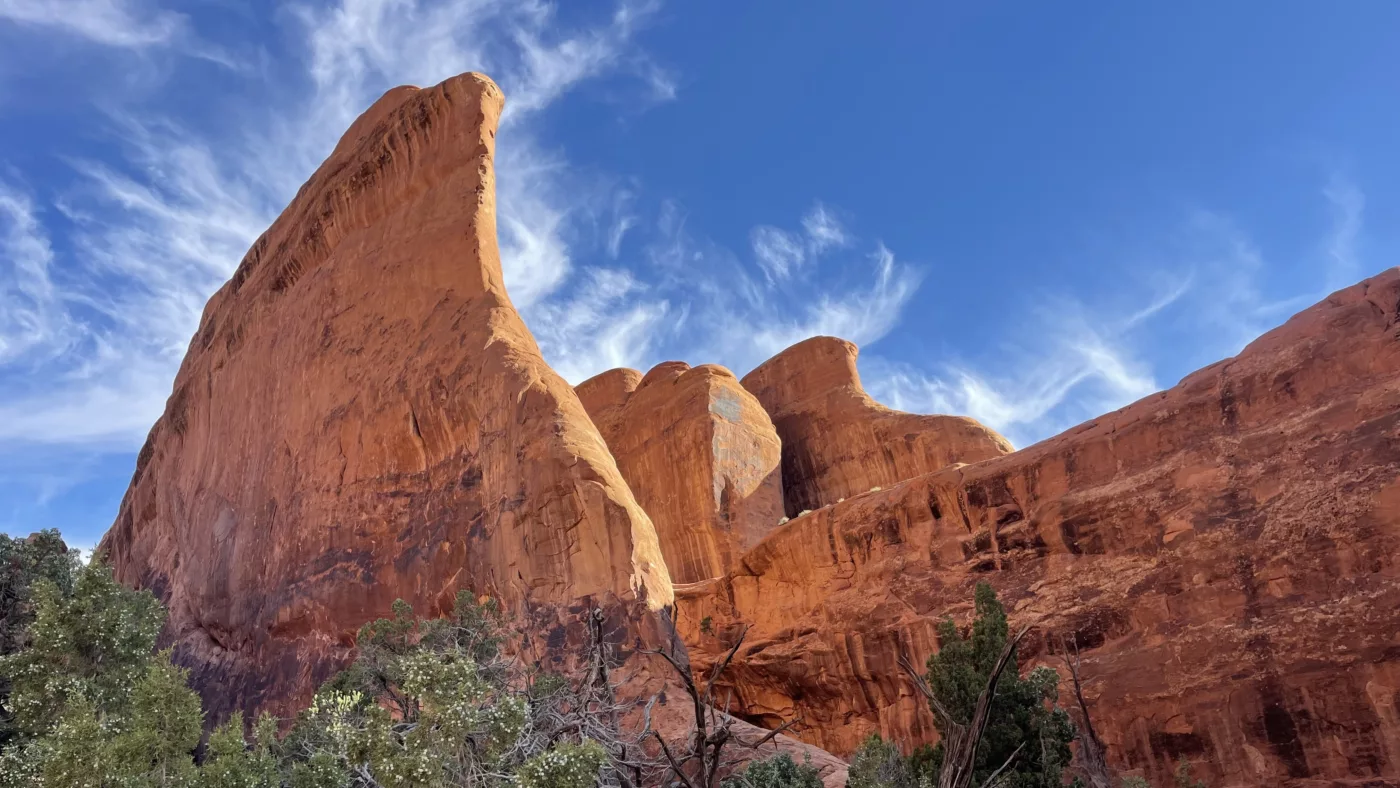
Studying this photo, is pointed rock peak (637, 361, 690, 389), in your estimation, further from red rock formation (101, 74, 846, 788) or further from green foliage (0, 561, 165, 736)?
green foliage (0, 561, 165, 736)

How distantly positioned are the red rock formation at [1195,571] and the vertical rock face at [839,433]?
16193 mm

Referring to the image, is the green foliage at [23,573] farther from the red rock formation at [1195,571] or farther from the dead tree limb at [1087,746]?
the dead tree limb at [1087,746]

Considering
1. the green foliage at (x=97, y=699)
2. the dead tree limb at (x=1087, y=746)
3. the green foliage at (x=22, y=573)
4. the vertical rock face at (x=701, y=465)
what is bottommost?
the dead tree limb at (x=1087, y=746)

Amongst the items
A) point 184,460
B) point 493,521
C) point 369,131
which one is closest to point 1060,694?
point 493,521

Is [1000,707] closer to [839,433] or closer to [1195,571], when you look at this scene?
[1195,571]

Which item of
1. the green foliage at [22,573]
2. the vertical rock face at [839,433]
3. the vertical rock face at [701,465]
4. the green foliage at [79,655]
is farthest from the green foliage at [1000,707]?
the vertical rock face at [839,433]

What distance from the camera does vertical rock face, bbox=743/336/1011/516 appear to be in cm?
4447

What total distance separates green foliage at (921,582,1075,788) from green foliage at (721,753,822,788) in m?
2.94

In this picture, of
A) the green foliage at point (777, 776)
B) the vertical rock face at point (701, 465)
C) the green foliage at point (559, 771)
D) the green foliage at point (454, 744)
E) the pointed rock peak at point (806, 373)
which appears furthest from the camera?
the pointed rock peak at point (806, 373)

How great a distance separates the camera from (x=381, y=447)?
27.2 metres

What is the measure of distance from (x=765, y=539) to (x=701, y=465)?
35.9 ft

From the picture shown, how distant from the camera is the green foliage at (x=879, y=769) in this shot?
520 inches

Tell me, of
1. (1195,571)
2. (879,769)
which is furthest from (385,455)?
(1195,571)

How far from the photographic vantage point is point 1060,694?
2297cm
